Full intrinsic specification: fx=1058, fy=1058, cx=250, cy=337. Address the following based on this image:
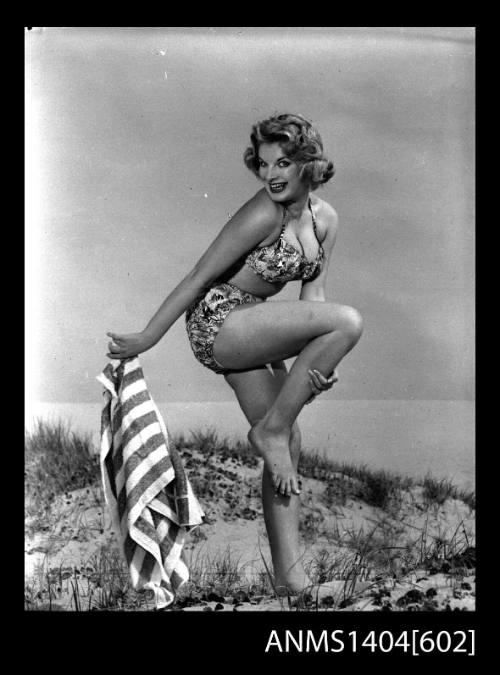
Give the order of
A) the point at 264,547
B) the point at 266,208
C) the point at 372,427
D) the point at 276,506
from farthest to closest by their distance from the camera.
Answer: the point at 372,427 → the point at 264,547 → the point at 276,506 → the point at 266,208

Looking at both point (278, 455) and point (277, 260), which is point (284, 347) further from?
point (278, 455)

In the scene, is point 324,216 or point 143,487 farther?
point 324,216

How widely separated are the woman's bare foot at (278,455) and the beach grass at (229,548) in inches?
17.9

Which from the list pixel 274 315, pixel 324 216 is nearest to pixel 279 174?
pixel 324 216

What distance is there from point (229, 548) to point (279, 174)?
2.34 meters

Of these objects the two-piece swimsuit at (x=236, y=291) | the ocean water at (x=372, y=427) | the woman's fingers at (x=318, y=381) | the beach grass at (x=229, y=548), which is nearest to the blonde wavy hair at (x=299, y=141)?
the two-piece swimsuit at (x=236, y=291)

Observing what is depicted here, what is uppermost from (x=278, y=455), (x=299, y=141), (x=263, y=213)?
(x=299, y=141)

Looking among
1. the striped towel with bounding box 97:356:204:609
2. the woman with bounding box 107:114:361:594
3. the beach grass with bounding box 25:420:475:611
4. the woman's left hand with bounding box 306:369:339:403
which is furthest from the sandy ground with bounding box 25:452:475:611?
the woman's left hand with bounding box 306:369:339:403

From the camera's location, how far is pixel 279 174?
17.0ft

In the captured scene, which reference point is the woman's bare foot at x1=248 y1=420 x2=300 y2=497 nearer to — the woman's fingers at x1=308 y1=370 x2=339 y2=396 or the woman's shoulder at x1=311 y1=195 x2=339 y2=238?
the woman's fingers at x1=308 y1=370 x2=339 y2=396

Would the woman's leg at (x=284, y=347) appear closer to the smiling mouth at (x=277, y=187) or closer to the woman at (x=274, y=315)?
the woman at (x=274, y=315)

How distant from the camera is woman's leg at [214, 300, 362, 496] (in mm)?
5086

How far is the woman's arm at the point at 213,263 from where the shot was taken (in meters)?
5.14

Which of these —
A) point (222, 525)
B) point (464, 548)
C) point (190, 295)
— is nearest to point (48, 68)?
point (190, 295)
